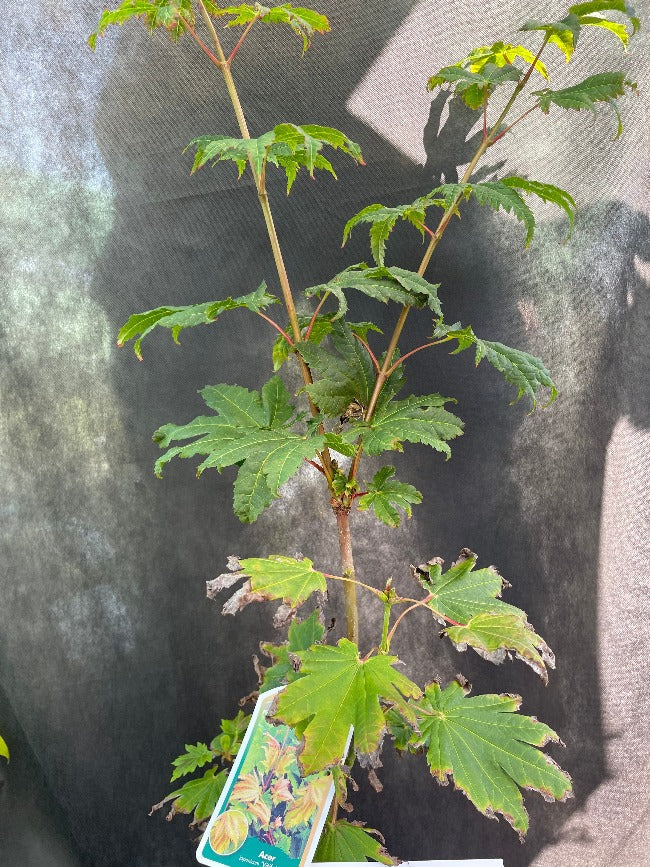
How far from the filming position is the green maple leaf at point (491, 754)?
0.97m

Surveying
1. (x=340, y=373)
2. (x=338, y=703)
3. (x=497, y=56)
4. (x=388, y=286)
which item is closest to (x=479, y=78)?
(x=497, y=56)

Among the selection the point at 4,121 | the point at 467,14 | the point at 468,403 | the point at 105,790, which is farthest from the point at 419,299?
the point at 105,790

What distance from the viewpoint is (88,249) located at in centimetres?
175

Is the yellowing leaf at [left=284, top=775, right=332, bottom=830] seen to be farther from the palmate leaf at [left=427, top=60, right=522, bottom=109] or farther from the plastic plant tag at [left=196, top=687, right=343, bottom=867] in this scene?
the palmate leaf at [left=427, top=60, right=522, bottom=109]

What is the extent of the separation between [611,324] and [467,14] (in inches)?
28.4

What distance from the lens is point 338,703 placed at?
93 centimetres

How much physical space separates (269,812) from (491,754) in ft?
1.06

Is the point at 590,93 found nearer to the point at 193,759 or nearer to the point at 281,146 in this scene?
the point at 281,146

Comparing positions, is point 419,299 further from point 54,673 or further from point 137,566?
point 54,673

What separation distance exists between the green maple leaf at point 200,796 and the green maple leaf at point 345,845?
0.71ft

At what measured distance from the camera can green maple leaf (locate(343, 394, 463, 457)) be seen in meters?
1.02

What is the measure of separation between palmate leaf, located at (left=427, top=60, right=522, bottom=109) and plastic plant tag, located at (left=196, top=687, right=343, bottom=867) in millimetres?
1011

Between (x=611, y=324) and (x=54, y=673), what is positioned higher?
(x=611, y=324)

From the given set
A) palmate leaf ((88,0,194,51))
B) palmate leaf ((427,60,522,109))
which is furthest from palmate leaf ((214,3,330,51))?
palmate leaf ((427,60,522,109))
